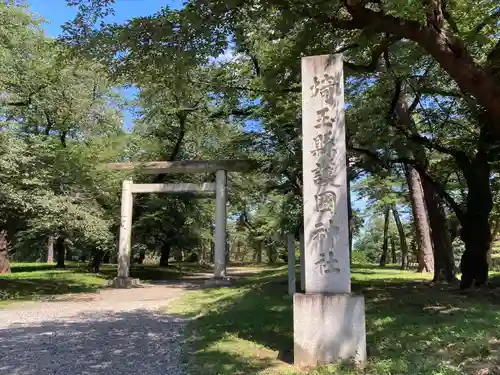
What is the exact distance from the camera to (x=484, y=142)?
8469mm

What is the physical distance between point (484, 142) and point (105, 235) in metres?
11.5

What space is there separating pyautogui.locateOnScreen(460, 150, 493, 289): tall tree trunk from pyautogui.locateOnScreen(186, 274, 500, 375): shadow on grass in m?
0.59

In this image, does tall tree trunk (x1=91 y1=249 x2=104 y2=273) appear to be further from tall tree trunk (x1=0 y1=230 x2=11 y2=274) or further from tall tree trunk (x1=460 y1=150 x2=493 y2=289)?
tall tree trunk (x1=460 y1=150 x2=493 y2=289)

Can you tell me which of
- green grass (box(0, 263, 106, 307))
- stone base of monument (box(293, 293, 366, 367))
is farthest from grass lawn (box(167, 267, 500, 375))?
green grass (box(0, 263, 106, 307))

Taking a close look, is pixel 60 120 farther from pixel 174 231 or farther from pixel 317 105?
pixel 317 105

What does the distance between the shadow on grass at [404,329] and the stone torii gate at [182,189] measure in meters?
6.65

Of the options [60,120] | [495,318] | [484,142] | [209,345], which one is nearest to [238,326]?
[209,345]

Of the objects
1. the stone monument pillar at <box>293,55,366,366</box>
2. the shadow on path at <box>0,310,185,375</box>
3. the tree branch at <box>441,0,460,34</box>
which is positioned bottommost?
the shadow on path at <box>0,310,185,375</box>

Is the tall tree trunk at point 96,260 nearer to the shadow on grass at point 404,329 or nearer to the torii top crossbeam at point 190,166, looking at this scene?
the torii top crossbeam at point 190,166

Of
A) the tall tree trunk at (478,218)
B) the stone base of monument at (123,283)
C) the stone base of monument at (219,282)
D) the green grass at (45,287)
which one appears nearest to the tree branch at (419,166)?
the tall tree trunk at (478,218)

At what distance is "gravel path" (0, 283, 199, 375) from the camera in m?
5.15

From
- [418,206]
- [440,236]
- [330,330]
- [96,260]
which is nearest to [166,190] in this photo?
[96,260]

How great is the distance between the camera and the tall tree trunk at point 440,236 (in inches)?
454

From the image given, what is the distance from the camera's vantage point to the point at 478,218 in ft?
28.6
